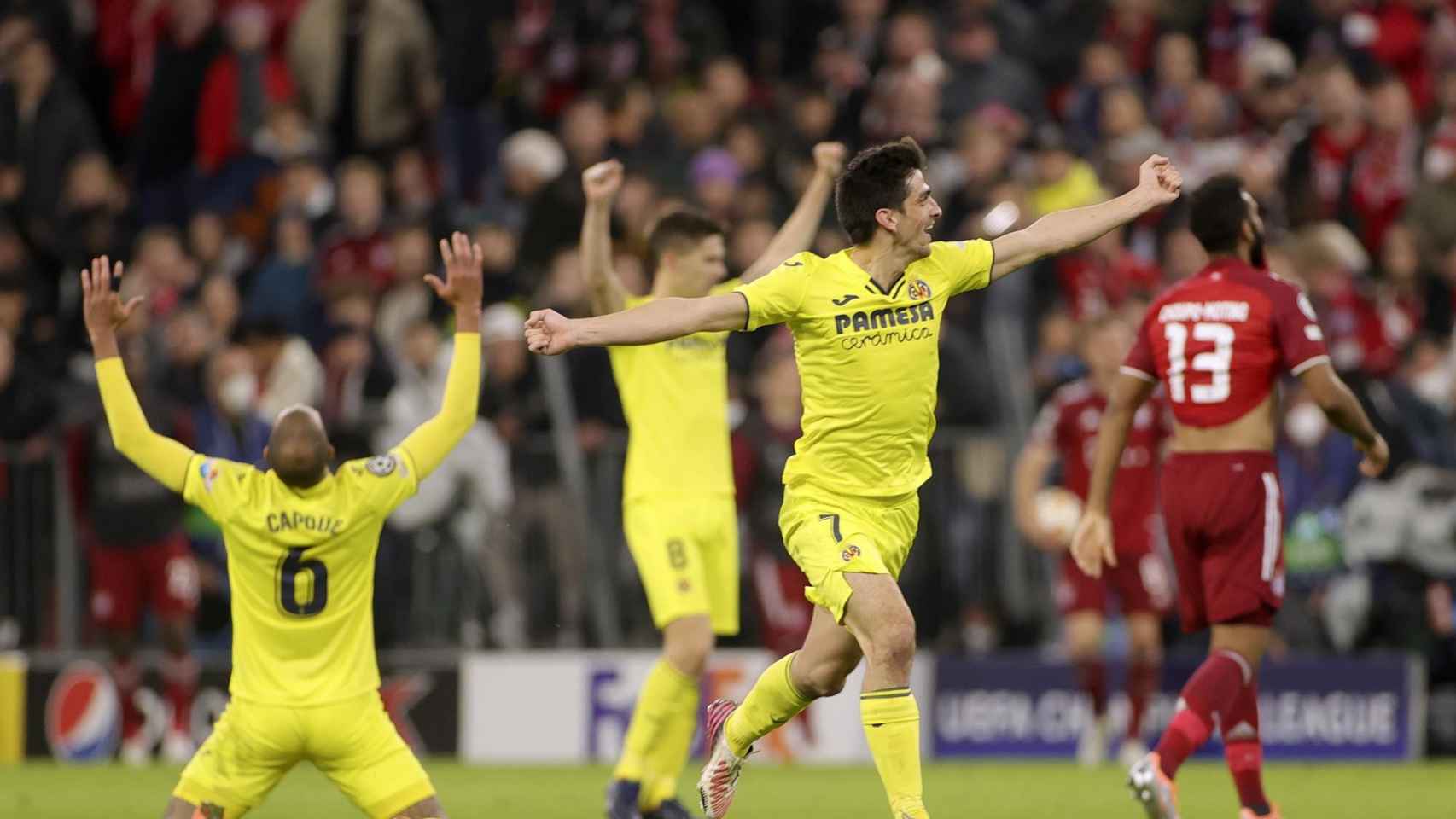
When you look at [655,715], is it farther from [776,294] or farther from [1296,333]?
[1296,333]

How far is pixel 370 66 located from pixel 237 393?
164 inches

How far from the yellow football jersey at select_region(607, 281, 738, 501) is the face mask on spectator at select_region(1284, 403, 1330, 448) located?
6182mm

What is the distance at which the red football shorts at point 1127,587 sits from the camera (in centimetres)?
1455

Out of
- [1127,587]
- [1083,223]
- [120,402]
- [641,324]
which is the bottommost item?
[1127,587]

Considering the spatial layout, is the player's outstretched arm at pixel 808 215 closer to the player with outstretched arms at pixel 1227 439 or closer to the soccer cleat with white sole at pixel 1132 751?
the player with outstretched arms at pixel 1227 439

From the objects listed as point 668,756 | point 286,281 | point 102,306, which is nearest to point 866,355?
point 668,756

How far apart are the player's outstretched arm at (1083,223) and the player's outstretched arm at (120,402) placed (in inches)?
125

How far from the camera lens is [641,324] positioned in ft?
27.2

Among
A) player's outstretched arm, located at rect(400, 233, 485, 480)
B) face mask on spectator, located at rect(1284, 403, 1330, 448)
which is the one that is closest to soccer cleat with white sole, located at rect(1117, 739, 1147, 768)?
face mask on spectator, located at rect(1284, 403, 1330, 448)

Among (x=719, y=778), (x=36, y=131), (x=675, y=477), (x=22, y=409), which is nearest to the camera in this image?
(x=719, y=778)

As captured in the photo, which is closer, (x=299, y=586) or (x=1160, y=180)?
(x=299, y=586)

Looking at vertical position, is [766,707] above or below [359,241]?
below

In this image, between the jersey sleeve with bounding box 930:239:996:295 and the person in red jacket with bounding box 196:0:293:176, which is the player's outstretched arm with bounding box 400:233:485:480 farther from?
the person in red jacket with bounding box 196:0:293:176

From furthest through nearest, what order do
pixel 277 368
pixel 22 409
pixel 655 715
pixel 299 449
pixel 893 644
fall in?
pixel 22 409 < pixel 277 368 < pixel 655 715 < pixel 299 449 < pixel 893 644
